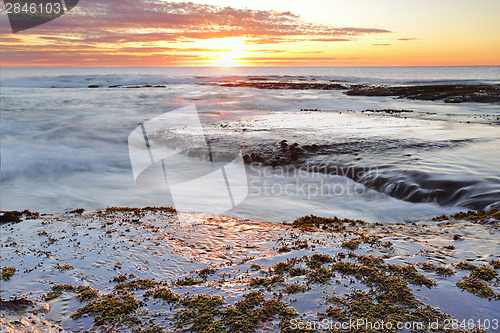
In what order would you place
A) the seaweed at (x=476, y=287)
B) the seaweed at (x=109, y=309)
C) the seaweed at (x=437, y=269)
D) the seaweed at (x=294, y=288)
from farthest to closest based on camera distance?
the seaweed at (x=437, y=269) → the seaweed at (x=294, y=288) → the seaweed at (x=476, y=287) → the seaweed at (x=109, y=309)

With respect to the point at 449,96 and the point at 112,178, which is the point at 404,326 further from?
the point at 449,96

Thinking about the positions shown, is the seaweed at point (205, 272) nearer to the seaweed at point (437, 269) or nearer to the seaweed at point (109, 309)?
the seaweed at point (109, 309)

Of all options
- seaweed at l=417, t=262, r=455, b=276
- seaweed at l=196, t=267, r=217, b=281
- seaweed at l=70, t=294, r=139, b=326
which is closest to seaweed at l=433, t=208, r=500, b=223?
seaweed at l=417, t=262, r=455, b=276

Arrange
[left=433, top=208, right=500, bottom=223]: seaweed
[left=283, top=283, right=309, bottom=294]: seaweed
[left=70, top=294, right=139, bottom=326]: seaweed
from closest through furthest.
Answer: [left=70, top=294, right=139, bottom=326]: seaweed
[left=283, top=283, right=309, bottom=294]: seaweed
[left=433, top=208, right=500, bottom=223]: seaweed

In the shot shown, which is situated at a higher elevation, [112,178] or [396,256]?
[396,256]

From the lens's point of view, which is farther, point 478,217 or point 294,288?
point 478,217

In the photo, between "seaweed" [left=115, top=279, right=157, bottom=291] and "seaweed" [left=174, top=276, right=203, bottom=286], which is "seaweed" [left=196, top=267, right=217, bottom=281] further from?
"seaweed" [left=115, top=279, right=157, bottom=291]

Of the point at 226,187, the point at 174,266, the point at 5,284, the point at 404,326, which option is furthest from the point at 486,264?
the point at 226,187

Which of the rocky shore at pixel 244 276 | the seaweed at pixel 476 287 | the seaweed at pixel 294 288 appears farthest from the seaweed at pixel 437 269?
the seaweed at pixel 294 288

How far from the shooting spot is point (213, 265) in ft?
19.0

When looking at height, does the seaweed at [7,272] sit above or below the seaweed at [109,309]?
below

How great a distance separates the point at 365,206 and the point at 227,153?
871 cm

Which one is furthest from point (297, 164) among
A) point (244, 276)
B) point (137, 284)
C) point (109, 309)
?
point (109, 309)

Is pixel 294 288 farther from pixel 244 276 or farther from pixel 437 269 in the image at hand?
pixel 437 269
